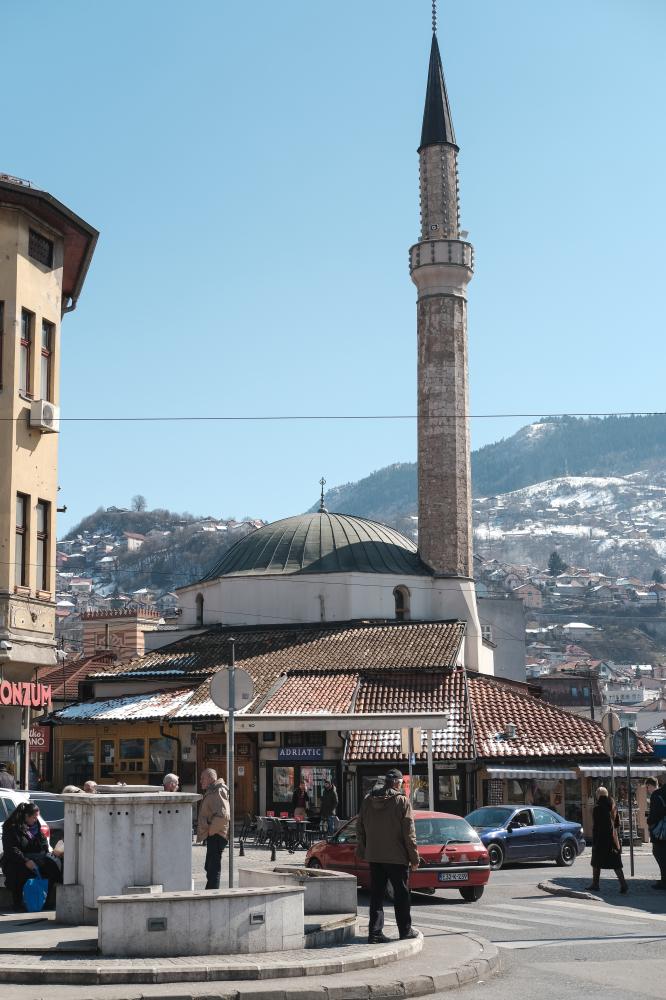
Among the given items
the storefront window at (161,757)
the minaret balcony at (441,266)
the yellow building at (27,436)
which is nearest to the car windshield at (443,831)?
the yellow building at (27,436)

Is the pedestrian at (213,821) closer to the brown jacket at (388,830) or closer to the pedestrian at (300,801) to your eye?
the brown jacket at (388,830)

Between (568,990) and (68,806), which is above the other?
(68,806)

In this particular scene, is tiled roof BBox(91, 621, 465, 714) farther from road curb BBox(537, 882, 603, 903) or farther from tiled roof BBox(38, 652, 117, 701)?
road curb BBox(537, 882, 603, 903)

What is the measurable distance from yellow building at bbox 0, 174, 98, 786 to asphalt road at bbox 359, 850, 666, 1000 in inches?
378

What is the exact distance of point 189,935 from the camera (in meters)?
10.8

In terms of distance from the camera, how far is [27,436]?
2445 centimetres

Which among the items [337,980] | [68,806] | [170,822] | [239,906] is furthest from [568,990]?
[68,806]

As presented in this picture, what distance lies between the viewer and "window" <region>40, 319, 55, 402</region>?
25234mm

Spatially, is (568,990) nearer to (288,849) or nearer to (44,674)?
(288,849)

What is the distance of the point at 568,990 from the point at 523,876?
12003 mm

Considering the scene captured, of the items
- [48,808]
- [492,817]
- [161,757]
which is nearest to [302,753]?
[161,757]

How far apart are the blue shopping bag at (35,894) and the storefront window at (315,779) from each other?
68.2 feet

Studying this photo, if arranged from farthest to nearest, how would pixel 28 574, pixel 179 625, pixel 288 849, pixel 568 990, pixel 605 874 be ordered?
pixel 179 625 < pixel 288 849 < pixel 28 574 < pixel 605 874 < pixel 568 990

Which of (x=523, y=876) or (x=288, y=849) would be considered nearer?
(x=523, y=876)
